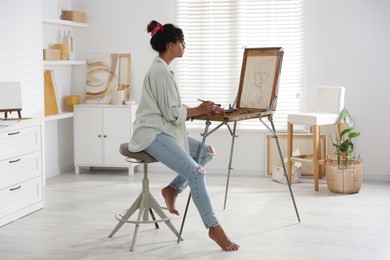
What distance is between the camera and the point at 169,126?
4.01 meters

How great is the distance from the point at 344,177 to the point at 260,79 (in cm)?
150

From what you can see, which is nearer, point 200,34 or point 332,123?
point 332,123

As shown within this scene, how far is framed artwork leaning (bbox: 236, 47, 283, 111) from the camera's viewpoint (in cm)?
453

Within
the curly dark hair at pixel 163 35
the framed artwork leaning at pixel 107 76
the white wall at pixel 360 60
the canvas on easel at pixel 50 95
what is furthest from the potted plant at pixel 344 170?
the canvas on easel at pixel 50 95

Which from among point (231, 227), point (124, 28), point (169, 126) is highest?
point (124, 28)

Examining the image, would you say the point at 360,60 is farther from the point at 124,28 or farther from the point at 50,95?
the point at 50,95

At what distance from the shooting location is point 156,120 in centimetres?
397

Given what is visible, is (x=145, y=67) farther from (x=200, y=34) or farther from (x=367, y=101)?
(x=367, y=101)

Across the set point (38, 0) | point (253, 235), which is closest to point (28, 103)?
point (38, 0)

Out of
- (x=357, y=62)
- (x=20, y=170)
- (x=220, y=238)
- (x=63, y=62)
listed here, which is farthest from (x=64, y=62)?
(x=220, y=238)

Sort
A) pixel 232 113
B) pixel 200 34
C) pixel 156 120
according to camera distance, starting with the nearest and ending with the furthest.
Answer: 1. pixel 156 120
2. pixel 232 113
3. pixel 200 34

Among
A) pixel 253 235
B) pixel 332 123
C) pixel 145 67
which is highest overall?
pixel 145 67

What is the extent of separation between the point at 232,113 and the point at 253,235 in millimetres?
845

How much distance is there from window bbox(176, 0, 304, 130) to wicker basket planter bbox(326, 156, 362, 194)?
1.01 m
